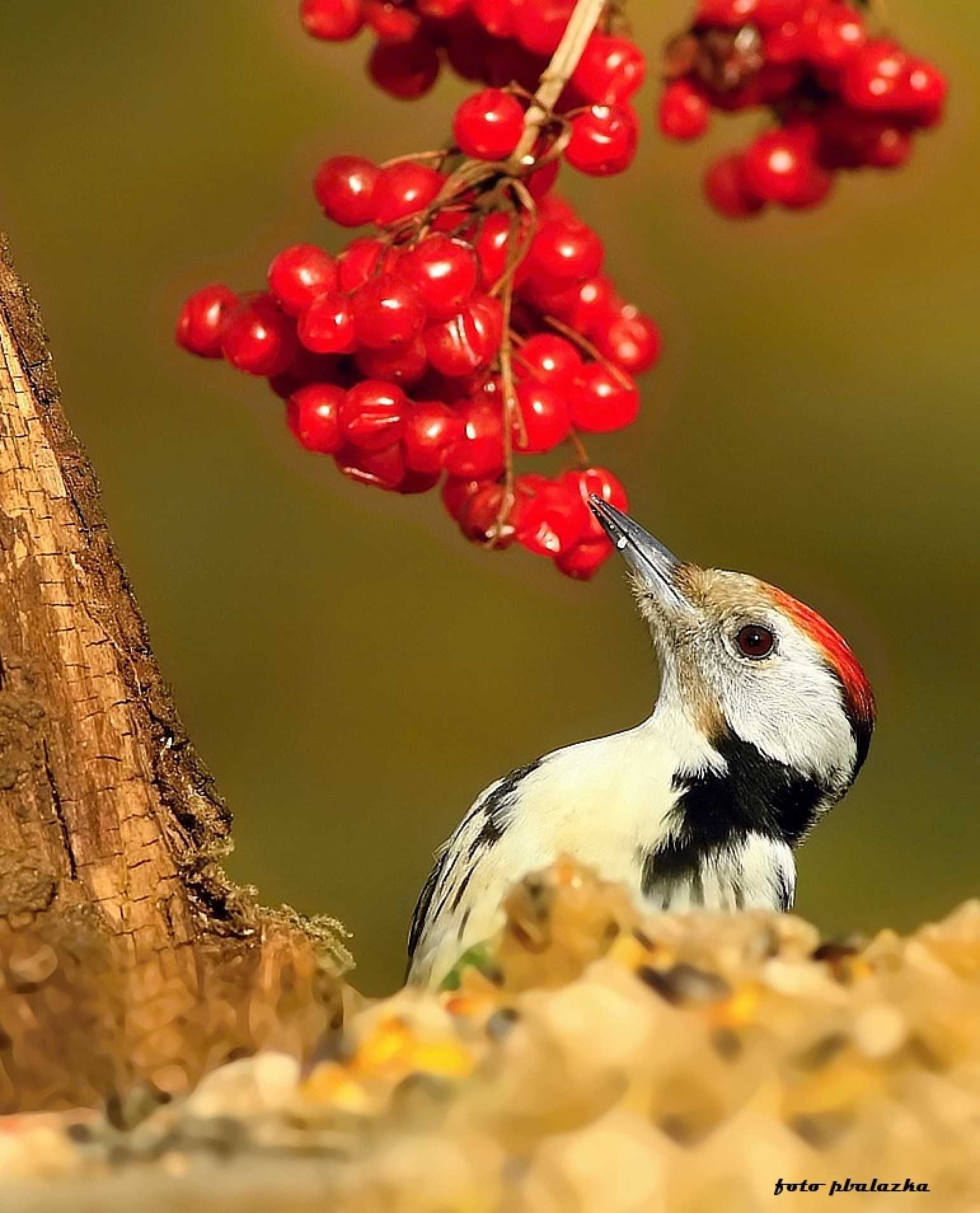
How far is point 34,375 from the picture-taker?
598 millimetres

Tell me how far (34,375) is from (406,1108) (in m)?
0.33

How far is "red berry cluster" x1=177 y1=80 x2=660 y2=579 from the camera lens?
2.38ft

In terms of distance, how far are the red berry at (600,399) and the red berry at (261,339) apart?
14 centimetres

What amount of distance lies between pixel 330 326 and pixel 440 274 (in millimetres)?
54

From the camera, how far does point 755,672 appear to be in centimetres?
115

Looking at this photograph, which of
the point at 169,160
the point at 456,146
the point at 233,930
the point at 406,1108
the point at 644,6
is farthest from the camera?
the point at 169,160

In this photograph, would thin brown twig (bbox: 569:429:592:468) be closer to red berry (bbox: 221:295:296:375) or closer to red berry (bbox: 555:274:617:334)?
red berry (bbox: 555:274:617:334)

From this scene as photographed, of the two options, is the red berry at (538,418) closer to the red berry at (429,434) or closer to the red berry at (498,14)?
the red berry at (429,434)

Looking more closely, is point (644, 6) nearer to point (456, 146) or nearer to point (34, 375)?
point (456, 146)

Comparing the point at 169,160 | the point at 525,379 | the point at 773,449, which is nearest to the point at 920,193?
the point at 773,449

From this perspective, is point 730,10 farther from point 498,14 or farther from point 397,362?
point 397,362

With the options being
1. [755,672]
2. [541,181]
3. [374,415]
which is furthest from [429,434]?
[755,672]

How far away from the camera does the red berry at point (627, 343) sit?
85 centimetres

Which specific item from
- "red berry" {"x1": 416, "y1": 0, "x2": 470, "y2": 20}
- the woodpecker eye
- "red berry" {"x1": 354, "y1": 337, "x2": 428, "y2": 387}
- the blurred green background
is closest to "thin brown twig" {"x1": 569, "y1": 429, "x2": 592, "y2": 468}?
"red berry" {"x1": 354, "y1": 337, "x2": 428, "y2": 387}
